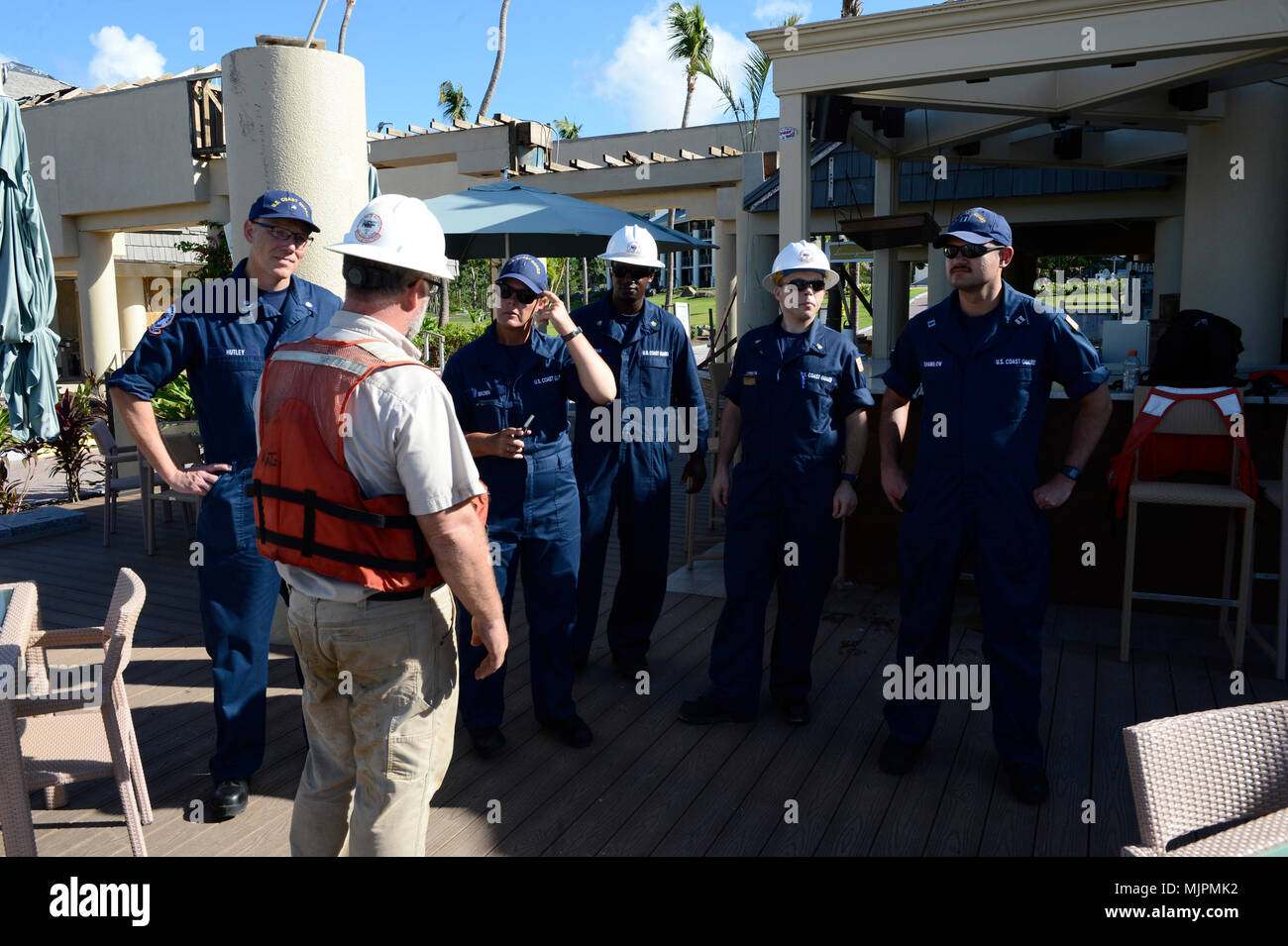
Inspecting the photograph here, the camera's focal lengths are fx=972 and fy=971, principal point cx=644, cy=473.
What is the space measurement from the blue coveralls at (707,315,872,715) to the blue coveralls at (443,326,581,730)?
2.25 feet

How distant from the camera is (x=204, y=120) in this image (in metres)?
15.2

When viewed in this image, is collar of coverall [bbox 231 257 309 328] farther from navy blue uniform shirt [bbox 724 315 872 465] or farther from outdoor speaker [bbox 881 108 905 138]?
outdoor speaker [bbox 881 108 905 138]

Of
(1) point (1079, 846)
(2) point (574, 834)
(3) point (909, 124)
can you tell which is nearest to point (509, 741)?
(2) point (574, 834)

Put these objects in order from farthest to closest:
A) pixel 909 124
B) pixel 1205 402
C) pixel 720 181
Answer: pixel 720 181
pixel 909 124
pixel 1205 402

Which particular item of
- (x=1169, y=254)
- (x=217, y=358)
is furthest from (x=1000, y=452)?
(x=1169, y=254)

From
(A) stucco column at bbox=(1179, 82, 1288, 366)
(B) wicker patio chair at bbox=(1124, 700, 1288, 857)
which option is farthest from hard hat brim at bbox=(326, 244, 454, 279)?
(A) stucco column at bbox=(1179, 82, 1288, 366)

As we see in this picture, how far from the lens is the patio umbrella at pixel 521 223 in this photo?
6457mm

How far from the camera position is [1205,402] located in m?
4.73

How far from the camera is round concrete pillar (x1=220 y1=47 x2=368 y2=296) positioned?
4852 millimetres

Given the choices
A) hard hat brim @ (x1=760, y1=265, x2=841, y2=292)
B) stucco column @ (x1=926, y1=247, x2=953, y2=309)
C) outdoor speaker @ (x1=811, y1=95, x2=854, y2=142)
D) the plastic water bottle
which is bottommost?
the plastic water bottle

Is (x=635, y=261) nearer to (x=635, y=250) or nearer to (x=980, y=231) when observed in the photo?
(x=635, y=250)

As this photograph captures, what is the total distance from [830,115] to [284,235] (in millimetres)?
4546
